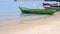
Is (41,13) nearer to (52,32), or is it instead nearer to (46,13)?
(46,13)

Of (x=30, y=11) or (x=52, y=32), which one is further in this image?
(x=30, y=11)

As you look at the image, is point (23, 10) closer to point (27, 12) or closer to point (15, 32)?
point (27, 12)

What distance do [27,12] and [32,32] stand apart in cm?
686

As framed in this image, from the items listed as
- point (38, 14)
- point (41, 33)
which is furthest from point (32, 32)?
point (38, 14)

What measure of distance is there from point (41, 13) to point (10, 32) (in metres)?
6.50

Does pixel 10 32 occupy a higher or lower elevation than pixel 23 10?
higher

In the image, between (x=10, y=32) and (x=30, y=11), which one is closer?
(x=10, y=32)

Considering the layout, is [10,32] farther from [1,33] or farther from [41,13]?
[41,13]

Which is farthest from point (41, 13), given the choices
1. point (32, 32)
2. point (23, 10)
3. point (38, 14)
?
point (32, 32)

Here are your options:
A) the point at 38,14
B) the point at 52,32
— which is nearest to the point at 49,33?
the point at 52,32

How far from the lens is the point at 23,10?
1354 centimetres

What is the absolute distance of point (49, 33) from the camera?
6.33 meters

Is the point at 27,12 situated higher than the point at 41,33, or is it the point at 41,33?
the point at 41,33

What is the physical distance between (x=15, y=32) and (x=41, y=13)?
6508mm
